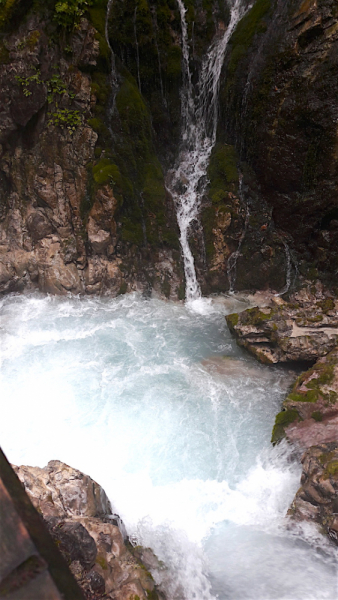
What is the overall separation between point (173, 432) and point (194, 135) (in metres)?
10.2

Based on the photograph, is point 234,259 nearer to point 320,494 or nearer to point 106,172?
point 106,172

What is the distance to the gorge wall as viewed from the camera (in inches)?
436

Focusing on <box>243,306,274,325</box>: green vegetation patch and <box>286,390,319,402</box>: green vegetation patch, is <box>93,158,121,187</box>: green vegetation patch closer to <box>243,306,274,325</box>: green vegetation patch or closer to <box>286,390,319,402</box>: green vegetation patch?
<box>243,306,274,325</box>: green vegetation patch

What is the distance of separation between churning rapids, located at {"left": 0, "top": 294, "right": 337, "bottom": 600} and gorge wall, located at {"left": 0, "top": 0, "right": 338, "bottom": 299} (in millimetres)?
1671

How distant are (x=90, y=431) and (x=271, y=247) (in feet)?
26.3

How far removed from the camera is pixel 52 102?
38.8 ft

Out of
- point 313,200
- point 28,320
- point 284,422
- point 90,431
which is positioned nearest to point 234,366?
point 284,422

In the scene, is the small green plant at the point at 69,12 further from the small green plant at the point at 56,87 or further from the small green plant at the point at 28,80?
the small green plant at the point at 28,80

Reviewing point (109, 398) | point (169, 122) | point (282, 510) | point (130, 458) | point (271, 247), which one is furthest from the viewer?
point (169, 122)

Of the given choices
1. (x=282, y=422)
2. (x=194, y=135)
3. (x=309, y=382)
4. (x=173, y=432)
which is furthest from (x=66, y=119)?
(x=282, y=422)

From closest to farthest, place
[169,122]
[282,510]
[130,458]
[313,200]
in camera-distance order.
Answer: [282,510]
[130,458]
[313,200]
[169,122]

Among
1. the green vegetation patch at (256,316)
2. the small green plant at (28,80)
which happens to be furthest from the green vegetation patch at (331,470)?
the small green plant at (28,80)

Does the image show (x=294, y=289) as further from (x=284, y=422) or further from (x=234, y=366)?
(x=284, y=422)

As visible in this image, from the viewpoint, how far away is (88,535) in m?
4.41
